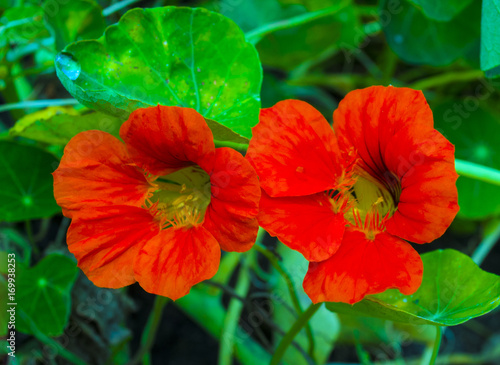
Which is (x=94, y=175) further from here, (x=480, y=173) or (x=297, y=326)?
(x=480, y=173)

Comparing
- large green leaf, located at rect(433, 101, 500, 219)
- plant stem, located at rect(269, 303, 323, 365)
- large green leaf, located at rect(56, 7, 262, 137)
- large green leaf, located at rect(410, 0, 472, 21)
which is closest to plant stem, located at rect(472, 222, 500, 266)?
large green leaf, located at rect(433, 101, 500, 219)

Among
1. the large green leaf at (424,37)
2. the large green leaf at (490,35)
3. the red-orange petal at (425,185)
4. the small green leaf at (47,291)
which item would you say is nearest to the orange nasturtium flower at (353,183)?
the red-orange petal at (425,185)

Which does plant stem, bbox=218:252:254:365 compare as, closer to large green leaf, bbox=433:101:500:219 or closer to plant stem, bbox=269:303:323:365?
plant stem, bbox=269:303:323:365

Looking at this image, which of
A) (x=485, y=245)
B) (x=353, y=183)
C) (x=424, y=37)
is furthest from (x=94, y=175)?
(x=485, y=245)

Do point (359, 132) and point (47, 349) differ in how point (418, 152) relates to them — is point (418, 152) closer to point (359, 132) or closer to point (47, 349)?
point (359, 132)

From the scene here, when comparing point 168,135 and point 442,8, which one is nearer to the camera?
point 168,135

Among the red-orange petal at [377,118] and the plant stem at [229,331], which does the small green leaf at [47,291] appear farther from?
the red-orange petal at [377,118]

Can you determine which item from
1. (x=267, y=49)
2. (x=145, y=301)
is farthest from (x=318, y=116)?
(x=145, y=301)
